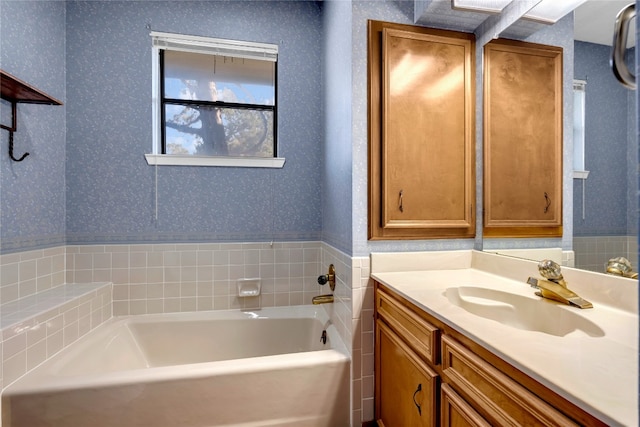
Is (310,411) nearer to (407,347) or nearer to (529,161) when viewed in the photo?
(407,347)

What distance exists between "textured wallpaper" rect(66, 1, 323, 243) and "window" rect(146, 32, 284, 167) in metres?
0.07

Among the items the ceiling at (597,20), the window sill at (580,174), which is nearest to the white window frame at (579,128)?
the window sill at (580,174)

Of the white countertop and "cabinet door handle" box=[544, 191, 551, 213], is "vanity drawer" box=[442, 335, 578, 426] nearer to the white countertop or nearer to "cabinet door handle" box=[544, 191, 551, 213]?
the white countertop

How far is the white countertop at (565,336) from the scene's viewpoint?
50cm

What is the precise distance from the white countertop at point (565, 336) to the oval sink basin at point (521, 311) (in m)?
0.02

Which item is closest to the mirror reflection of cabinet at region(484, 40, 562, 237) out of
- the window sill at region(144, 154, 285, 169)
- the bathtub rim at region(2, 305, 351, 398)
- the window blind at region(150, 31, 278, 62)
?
the bathtub rim at region(2, 305, 351, 398)

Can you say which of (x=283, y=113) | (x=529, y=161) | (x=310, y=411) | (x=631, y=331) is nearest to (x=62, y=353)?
(x=310, y=411)

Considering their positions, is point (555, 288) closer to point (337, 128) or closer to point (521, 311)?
point (521, 311)

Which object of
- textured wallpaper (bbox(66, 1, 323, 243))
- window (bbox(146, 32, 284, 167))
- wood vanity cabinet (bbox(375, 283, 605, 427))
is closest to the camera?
wood vanity cabinet (bbox(375, 283, 605, 427))

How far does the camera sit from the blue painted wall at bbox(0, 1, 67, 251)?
5.16 ft

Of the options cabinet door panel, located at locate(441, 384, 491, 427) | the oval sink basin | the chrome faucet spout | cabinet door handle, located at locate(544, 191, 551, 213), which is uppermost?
cabinet door handle, located at locate(544, 191, 551, 213)

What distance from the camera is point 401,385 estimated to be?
1199 mm

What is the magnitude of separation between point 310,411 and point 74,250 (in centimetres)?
187

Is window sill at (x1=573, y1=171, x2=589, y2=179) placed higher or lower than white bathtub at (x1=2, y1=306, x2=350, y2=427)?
higher
